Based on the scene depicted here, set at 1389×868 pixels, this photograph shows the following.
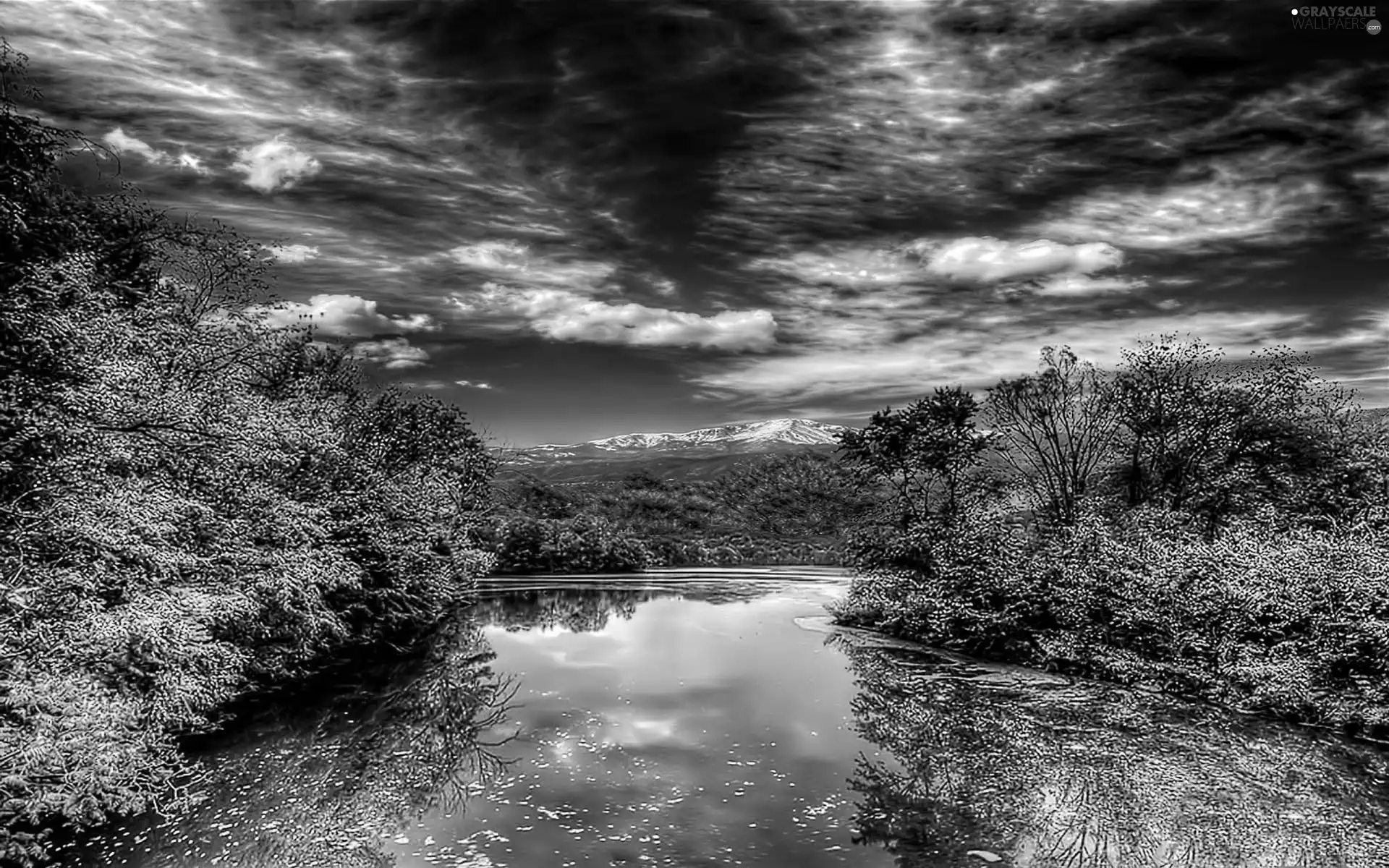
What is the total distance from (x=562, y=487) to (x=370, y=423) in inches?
3478

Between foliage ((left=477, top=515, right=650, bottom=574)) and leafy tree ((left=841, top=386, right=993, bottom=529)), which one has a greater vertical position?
leafy tree ((left=841, top=386, right=993, bottom=529))

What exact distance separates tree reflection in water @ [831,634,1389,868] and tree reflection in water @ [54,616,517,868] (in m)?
9.09

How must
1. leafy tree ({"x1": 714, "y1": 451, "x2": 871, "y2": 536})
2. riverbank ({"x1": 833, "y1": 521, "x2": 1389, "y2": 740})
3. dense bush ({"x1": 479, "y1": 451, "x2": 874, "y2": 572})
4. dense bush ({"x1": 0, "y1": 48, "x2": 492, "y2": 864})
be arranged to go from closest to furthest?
dense bush ({"x1": 0, "y1": 48, "x2": 492, "y2": 864}), riverbank ({"x1": 833, "y1": 521, "x2": 1389, "y2": 740}), dense bush ({"x1": 479, "y1": 451, "x2": 874, "y2": 572}), leafy tree ({"x1": 714, "y1": 451, "x2": 871, "y2": 536})

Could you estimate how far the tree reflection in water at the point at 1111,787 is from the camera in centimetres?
1306

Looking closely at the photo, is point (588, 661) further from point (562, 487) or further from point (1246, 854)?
point (562, 487)

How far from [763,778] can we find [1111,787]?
23.5 ft

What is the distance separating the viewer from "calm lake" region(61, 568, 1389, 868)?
1327cm

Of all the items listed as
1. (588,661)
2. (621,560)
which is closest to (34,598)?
(588,661)

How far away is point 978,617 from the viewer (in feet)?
104

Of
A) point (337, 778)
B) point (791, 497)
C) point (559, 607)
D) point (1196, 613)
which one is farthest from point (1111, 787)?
point (791, 497)

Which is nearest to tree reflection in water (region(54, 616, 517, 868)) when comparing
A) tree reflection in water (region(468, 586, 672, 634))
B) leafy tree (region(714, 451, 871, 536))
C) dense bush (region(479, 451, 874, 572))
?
tree reflection in water (region(468, 586, 672, 634))

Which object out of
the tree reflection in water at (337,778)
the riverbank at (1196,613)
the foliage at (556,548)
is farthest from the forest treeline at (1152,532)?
the foliage at (556,548)

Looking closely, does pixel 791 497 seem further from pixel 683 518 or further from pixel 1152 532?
pixel 1152 532

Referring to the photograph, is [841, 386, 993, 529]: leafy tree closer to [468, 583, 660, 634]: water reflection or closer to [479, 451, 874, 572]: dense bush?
[468, 583, 660, 634]: water reflection
